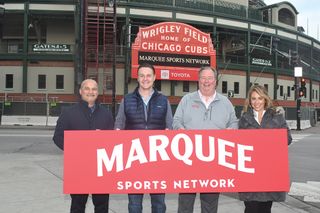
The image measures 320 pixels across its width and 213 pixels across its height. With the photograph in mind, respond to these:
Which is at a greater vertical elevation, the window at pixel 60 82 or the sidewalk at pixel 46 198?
the window at pixel 60 82

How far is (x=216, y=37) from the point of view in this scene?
42.9 m

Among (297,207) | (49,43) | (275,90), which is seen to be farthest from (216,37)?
(297,207)

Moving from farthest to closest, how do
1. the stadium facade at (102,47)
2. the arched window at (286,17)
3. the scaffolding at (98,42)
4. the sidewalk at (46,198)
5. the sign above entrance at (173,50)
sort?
1. the arched window at (286,17)
2. the sign above entrance at (173,50)
3. the stadium facade at (102,47)
4. the scaffolding at (98,42)
5. the sidewalk at (46,198)

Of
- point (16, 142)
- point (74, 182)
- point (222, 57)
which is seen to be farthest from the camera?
point (222, 57)

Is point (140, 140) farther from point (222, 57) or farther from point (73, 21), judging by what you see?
point (222, 57)

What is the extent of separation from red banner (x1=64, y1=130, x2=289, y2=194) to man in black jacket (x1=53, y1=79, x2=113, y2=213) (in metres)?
0.28

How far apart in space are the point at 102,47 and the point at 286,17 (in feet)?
80.3

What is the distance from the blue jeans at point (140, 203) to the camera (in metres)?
5.38

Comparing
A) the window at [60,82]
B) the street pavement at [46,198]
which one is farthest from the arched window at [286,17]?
the street pavement at [46,198]

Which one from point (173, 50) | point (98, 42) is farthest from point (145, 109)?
point (173, 50)

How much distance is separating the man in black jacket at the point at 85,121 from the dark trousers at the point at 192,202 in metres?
0.89

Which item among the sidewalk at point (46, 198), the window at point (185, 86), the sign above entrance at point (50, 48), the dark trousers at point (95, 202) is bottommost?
the sidewalk at point (46, 198)

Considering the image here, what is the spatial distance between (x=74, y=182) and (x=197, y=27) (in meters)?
39.4

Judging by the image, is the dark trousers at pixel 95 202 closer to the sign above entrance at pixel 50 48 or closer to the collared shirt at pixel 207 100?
the collared shirt at pixel 207 100
